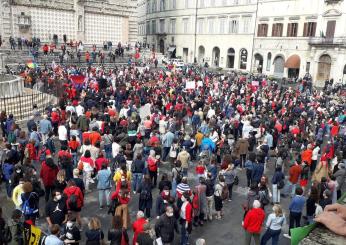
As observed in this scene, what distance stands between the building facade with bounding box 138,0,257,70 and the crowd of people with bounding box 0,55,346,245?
32.9 m

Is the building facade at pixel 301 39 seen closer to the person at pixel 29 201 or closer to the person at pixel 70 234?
the person at pixel 29 201

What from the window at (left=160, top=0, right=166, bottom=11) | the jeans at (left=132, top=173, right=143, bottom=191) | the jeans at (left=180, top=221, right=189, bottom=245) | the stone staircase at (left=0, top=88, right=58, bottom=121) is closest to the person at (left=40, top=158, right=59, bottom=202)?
the jeans at (left=132, top=173, right=143, bottom=191)

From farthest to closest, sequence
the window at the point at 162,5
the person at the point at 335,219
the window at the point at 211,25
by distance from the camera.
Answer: the window at the point at 162,5, the window at the point at 211,25, the person at the point at 335,219

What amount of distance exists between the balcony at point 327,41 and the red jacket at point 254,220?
3403 centimetres

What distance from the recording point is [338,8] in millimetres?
36844

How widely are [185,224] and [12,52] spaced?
31019mm

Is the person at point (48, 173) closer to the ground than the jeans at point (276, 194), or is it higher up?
higher up

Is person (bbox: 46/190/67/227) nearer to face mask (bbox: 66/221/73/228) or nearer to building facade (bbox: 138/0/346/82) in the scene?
face mask (bbox: 66/221/73/228)

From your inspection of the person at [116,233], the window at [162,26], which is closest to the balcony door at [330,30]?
the window at [162,26]

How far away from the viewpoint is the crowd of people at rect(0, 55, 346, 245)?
25.3 ft

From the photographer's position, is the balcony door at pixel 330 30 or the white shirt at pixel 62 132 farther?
the balcony door at pixel 330 30

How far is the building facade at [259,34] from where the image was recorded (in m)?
38.2

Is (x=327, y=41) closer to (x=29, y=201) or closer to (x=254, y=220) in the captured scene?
(x=254, y=220)

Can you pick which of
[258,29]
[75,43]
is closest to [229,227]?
[75,43]
